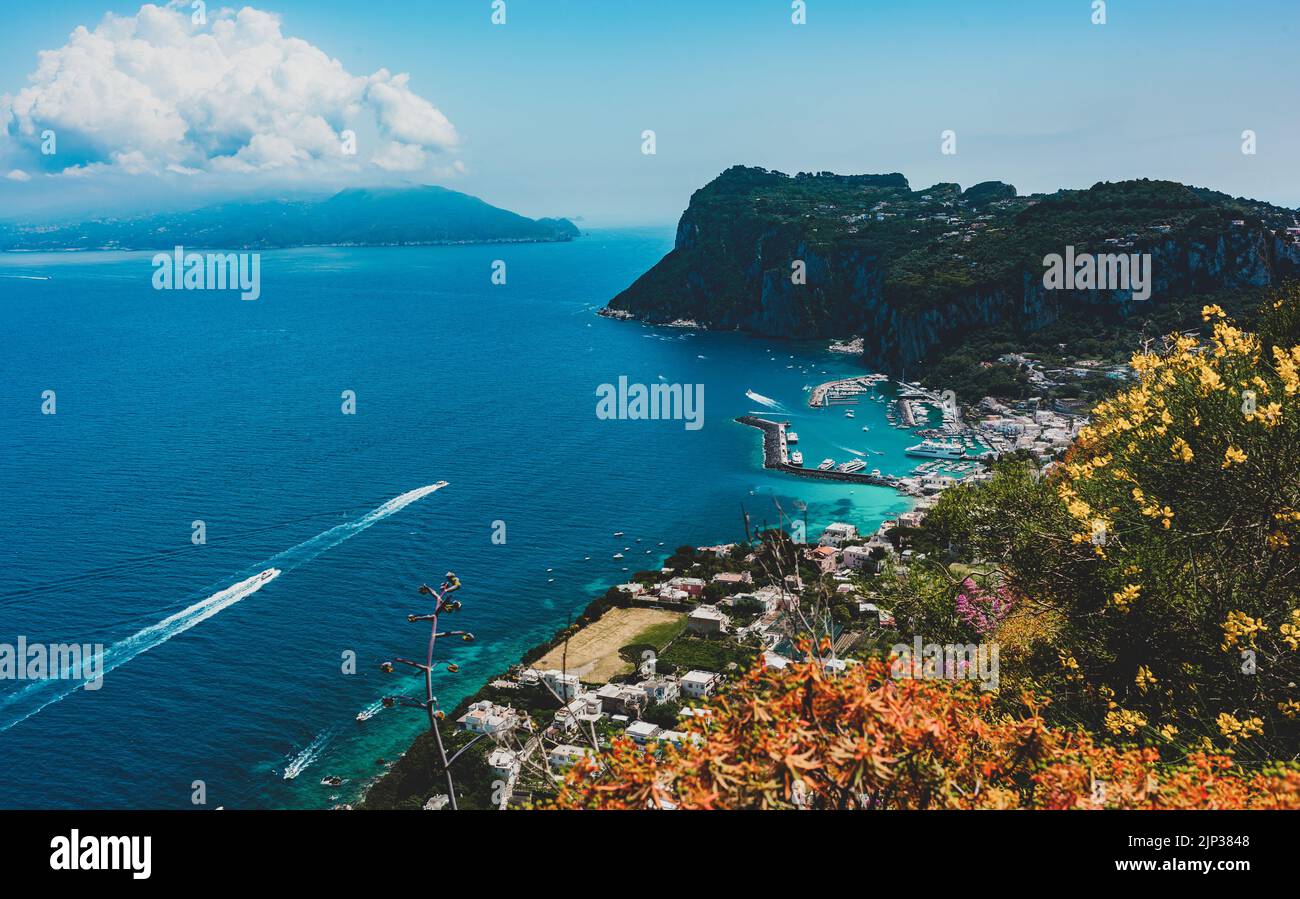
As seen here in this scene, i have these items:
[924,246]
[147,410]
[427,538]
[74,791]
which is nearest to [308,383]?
[147,410]

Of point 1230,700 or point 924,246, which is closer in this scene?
point 1230,700

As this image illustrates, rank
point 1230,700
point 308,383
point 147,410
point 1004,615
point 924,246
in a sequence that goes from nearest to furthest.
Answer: point 1230,700, point 1004,615, point 147,410, point 308,383, point 924,246

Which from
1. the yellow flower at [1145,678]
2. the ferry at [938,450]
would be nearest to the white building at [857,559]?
the ferry at [938,450]

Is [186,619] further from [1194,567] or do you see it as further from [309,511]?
[1194,567]

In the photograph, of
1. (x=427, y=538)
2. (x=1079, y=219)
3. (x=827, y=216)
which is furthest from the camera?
(x=827, y=216)

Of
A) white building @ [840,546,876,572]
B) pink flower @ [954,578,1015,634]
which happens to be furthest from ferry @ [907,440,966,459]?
pink flower @ [954,578,1015,634]

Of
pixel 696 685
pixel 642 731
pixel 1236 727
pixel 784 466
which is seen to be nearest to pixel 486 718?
pixel 642 731

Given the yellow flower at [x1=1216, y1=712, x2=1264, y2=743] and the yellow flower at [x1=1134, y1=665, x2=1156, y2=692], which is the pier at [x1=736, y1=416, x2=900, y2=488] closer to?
the yellow flower at [x1=1134, y1=665, x2=1156, y2=692]
